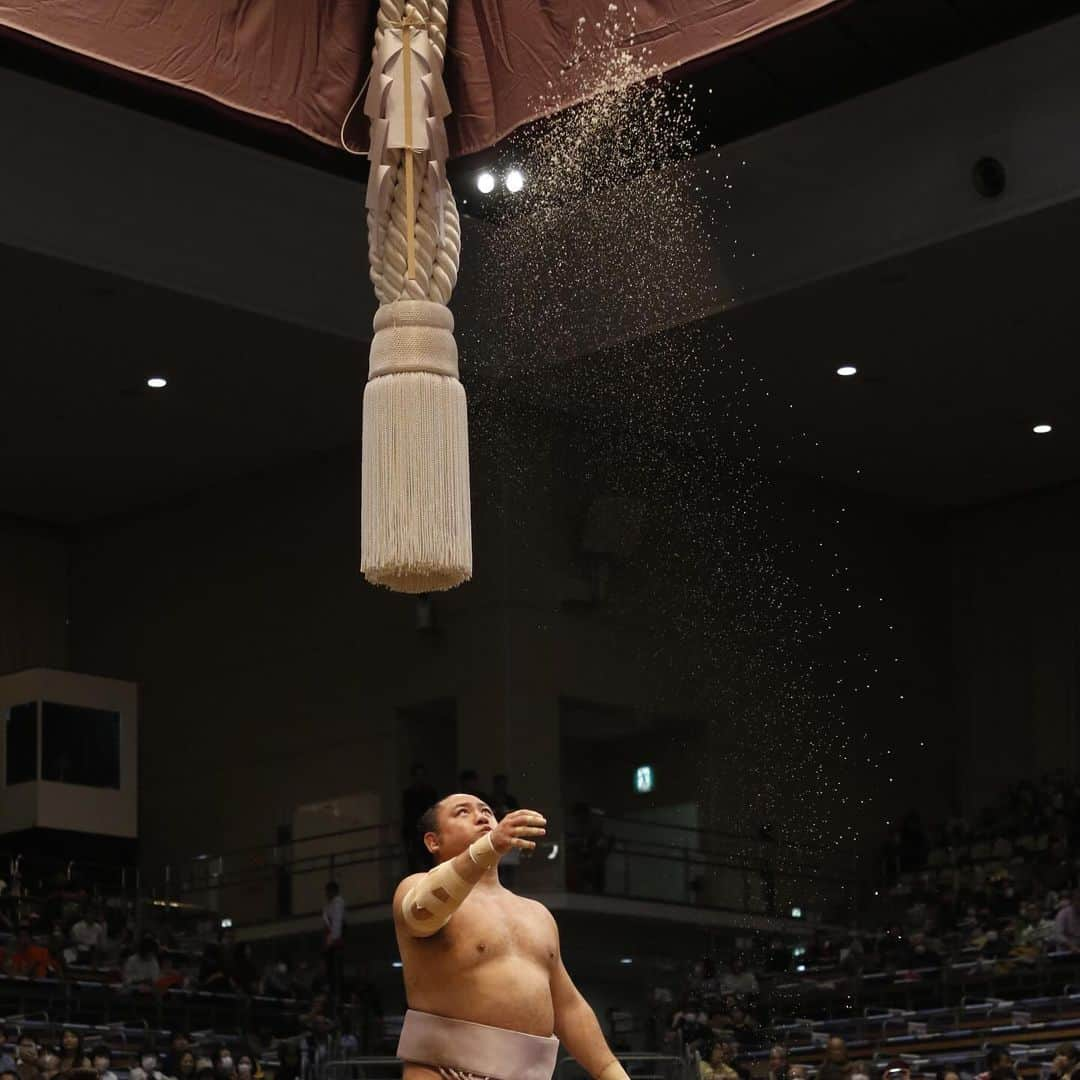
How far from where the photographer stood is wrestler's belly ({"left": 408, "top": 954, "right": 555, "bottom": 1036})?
492 centimetres

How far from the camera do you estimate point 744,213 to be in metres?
12.9

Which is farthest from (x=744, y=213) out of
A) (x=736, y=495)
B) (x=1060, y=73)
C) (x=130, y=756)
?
(x=130, y=756)

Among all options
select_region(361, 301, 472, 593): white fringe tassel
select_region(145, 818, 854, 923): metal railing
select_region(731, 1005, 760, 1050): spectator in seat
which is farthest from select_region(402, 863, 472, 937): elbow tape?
select_region(145, 818, 854, 923): metal railing

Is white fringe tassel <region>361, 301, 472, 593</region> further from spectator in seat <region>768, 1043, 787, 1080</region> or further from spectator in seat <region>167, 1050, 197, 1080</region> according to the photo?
spectator in seat <region>167, 1050, 197, 1080</region>

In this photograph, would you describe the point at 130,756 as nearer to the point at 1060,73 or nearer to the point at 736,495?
the point at 736,495

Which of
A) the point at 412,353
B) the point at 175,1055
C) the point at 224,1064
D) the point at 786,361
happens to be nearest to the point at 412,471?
the point at 412,353

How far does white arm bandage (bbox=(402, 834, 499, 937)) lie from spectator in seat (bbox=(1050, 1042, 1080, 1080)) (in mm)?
5718

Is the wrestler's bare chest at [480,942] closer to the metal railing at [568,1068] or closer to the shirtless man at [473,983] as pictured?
the shirtless man at [473,983]

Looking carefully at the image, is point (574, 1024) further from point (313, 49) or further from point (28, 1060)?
point (28, 1060)

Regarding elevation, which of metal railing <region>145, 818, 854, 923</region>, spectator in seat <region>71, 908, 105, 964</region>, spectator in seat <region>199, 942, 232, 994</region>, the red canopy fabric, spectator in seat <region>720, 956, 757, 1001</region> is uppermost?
the red canopy fabric

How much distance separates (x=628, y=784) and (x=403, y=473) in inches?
521

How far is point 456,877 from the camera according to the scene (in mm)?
4637

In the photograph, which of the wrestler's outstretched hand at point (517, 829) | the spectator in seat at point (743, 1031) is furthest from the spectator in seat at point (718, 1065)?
the wrestler's outstretched hand at point (517, 829)

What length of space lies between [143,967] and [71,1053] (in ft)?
9.84
